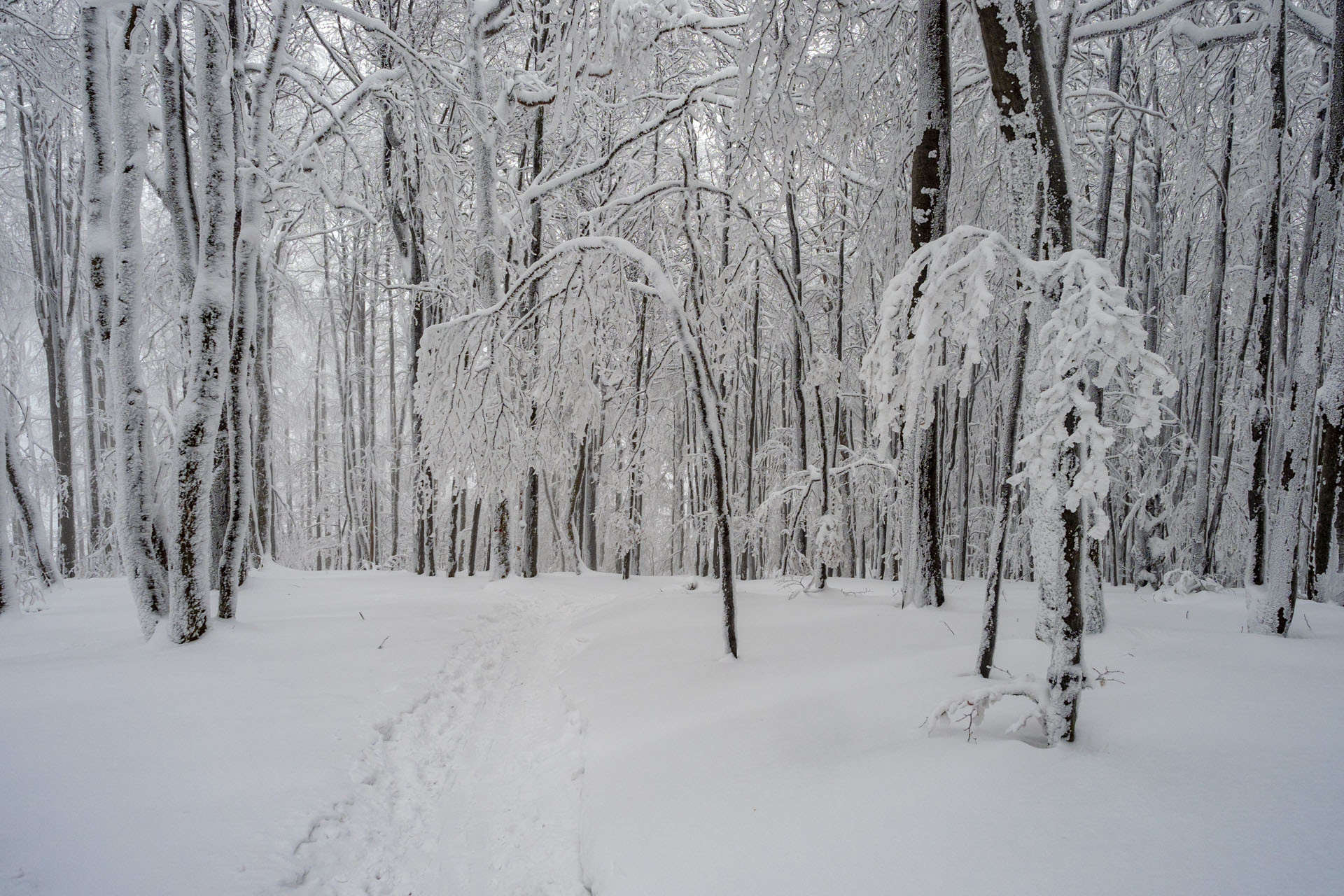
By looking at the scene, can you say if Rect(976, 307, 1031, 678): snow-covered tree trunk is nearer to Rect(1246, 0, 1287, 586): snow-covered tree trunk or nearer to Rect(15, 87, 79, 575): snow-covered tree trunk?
Rect(1246, 0, 1287, 586): snow-covered tree trunk

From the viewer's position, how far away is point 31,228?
394 inches

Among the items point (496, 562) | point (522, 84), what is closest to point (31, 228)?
point (522, 84)

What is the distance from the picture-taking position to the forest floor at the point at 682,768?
192 cm

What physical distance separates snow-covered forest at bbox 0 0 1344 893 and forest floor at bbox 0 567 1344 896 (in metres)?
0.06

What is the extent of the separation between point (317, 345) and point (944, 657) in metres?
18.5

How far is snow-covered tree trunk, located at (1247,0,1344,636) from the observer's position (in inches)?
150

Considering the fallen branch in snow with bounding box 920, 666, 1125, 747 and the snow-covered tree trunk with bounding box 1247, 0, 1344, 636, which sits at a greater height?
the snow-covered tree trunk with bounding box 1247, 0, 1344, 636

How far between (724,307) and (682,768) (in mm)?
6345

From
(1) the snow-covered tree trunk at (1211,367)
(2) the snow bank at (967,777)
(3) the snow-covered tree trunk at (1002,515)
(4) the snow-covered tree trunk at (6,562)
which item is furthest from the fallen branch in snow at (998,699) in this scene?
(4) the snow-covered tree trunk at (6,562)

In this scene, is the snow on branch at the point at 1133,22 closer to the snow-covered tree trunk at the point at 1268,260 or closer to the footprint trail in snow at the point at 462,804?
the snow-covered tree trunk at the point at 1268,260

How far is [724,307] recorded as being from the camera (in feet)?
26.6

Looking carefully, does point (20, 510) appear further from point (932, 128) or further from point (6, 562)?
point (932, 128)

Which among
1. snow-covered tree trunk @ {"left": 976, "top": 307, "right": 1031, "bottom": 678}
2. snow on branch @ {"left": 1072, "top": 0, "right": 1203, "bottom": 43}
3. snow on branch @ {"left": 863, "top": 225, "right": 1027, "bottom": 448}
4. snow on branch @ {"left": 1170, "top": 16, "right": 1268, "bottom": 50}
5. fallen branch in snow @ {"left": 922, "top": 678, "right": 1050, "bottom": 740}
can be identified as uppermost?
snow on branch @ {"left": 1170, "top": 16, "right": 1268, "bottom": 50}

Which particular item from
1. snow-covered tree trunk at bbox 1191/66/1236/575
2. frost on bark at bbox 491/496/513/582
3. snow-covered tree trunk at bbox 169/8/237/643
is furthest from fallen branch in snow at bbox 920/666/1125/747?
frost on bark at bbox 491/496/513/582
